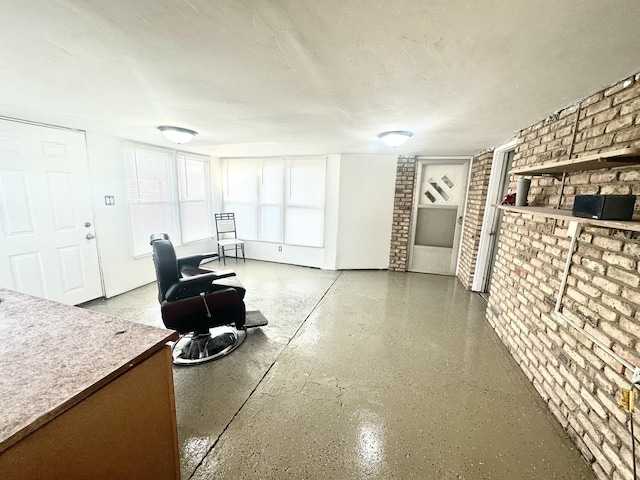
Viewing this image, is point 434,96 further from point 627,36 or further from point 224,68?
point 224,68

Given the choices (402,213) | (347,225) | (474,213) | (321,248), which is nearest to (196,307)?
(321,248)

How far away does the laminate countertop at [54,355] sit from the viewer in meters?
0.67

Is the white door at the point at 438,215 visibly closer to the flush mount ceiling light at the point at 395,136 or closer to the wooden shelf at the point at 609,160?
the flush mount ceiling light at the point at 395,136

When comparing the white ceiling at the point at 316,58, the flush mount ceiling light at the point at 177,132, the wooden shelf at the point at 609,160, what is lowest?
the wooden shelf at the point at 609,160

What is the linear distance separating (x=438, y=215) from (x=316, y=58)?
13.2 feet

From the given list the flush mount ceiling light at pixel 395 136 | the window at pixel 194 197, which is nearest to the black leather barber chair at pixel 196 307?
the flush mount ceiling light at pixel 395 136

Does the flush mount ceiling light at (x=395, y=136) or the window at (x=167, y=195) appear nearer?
the flush mount ceiling light at (x=395, y=136)

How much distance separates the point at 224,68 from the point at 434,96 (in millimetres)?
1338

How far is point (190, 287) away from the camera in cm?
215

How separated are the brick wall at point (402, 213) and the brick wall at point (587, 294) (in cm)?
231

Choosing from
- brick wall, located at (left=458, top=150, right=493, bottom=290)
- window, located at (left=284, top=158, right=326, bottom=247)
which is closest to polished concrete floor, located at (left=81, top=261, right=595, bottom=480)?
brick wall, located at (left=458, top=150, right=493, bottom=290)

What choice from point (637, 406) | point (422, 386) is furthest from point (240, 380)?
point (637, 406)

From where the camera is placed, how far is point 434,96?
1778 millimetres

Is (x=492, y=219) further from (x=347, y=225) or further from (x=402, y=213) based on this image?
(x=347, y=225)
